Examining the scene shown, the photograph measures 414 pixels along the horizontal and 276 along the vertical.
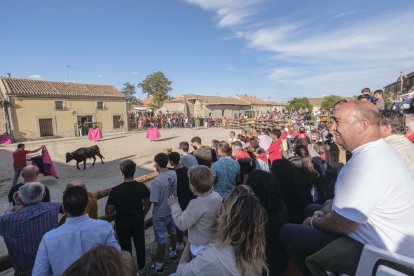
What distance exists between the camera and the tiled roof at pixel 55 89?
78.3ft

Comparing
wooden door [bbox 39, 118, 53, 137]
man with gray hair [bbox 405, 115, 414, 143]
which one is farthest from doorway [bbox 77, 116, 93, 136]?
man with gray hair [bbox 405, 115, 414, 143]

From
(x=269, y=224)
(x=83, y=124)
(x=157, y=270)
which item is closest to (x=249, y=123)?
(x=83, y=124)

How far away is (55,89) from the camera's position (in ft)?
87.9

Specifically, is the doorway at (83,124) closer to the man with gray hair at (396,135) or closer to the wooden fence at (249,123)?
the wooden fence at (249,123)

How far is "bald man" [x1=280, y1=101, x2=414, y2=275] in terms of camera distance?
1.61 meters

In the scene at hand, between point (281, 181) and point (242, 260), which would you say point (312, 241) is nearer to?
point (242, 260)

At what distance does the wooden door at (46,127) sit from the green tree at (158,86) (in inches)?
1121

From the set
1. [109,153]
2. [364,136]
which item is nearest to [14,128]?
[109,153]

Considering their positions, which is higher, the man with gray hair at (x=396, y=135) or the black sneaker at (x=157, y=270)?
the man with gray hair at (x=396, y=135)

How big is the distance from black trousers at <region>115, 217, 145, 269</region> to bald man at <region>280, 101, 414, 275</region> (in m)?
2.30

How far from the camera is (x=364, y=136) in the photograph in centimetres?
184

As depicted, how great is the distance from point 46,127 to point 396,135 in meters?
27.9

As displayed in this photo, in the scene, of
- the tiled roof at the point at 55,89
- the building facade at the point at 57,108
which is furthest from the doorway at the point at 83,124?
the tiled roof at the point at 55,89

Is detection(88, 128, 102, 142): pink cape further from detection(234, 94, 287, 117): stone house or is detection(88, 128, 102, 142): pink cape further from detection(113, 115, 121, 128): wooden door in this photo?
detection(234, 94, 287, 117): stone house
